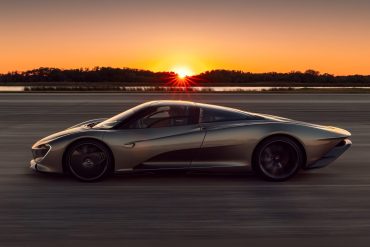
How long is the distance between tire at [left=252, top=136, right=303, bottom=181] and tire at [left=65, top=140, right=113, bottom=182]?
2.02 m

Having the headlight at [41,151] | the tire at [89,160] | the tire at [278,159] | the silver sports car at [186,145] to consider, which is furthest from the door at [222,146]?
the headlight at [41,151]

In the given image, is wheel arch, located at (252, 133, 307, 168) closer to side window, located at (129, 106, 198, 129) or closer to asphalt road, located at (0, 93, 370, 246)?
asphalt road, located at (0, 93, 370, 246)

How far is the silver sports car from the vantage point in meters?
8.23

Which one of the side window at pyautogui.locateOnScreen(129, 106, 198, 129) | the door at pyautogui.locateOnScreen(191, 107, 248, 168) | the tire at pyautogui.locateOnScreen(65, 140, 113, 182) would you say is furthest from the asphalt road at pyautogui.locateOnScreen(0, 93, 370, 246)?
the side window at pyautogui.locateOnScreen(129, 106, 198, 129)

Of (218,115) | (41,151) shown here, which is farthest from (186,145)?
(41,151)

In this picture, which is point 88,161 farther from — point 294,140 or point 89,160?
point 294,140

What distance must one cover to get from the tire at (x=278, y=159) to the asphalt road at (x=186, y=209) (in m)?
0.17

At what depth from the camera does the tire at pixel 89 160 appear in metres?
8.23

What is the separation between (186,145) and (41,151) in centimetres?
201

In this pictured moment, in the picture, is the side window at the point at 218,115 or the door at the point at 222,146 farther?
the side window at the point at 218,115

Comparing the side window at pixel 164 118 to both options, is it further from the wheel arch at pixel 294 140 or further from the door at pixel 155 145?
the wheel arch at pixel 294 140

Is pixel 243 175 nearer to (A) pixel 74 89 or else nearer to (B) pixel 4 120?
(B) pixel 4 120

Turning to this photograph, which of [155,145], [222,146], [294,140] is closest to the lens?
[155,145]

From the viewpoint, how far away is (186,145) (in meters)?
8.26
